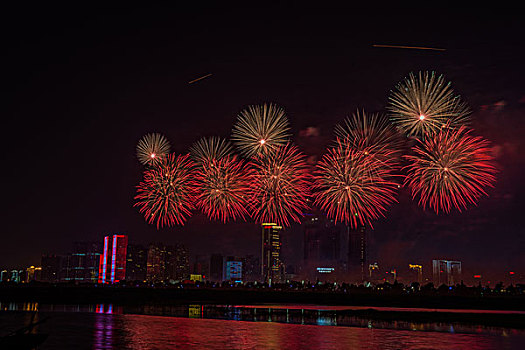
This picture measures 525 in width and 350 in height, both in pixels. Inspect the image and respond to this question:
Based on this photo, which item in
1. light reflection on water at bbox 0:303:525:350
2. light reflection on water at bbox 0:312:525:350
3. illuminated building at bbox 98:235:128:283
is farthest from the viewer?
illuminated building at bbox 98:235:128:283

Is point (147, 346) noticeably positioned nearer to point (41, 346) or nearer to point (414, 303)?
point (41, 346)

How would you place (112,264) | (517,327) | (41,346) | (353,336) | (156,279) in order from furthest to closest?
(156,279) → (112,264) → (517,327) → (353,336) → (41,346)

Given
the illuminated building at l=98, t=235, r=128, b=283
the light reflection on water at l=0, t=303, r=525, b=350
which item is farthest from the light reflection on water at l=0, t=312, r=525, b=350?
the illuminated building at l=98, t=235, r=128, b=283

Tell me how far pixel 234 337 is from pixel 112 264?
4564 inches

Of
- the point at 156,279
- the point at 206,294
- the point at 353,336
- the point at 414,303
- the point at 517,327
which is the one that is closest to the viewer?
the point at 353,336

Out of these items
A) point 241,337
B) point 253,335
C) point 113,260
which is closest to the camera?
point 241,337

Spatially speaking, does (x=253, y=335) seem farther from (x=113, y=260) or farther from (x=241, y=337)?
(x=113, y=260)

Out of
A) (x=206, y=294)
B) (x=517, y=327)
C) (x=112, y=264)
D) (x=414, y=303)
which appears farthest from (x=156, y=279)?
(x=517, y=327)

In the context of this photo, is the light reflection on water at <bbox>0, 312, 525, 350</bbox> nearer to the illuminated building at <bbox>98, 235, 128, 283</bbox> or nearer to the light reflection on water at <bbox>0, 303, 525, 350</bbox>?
the light reflection on water at <bbox>0, 303, 525, 350</bbox>

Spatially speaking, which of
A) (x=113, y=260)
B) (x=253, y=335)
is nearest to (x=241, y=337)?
(x=253, y=335)

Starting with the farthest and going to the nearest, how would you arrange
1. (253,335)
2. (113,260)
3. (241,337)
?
(113,260) < (253,335) < (241,337)

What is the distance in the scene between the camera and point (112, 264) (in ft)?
443

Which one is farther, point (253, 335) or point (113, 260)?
point (113, 260)

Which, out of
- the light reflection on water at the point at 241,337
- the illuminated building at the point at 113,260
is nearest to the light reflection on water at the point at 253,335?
the light reflection on water at the point at 241,337
